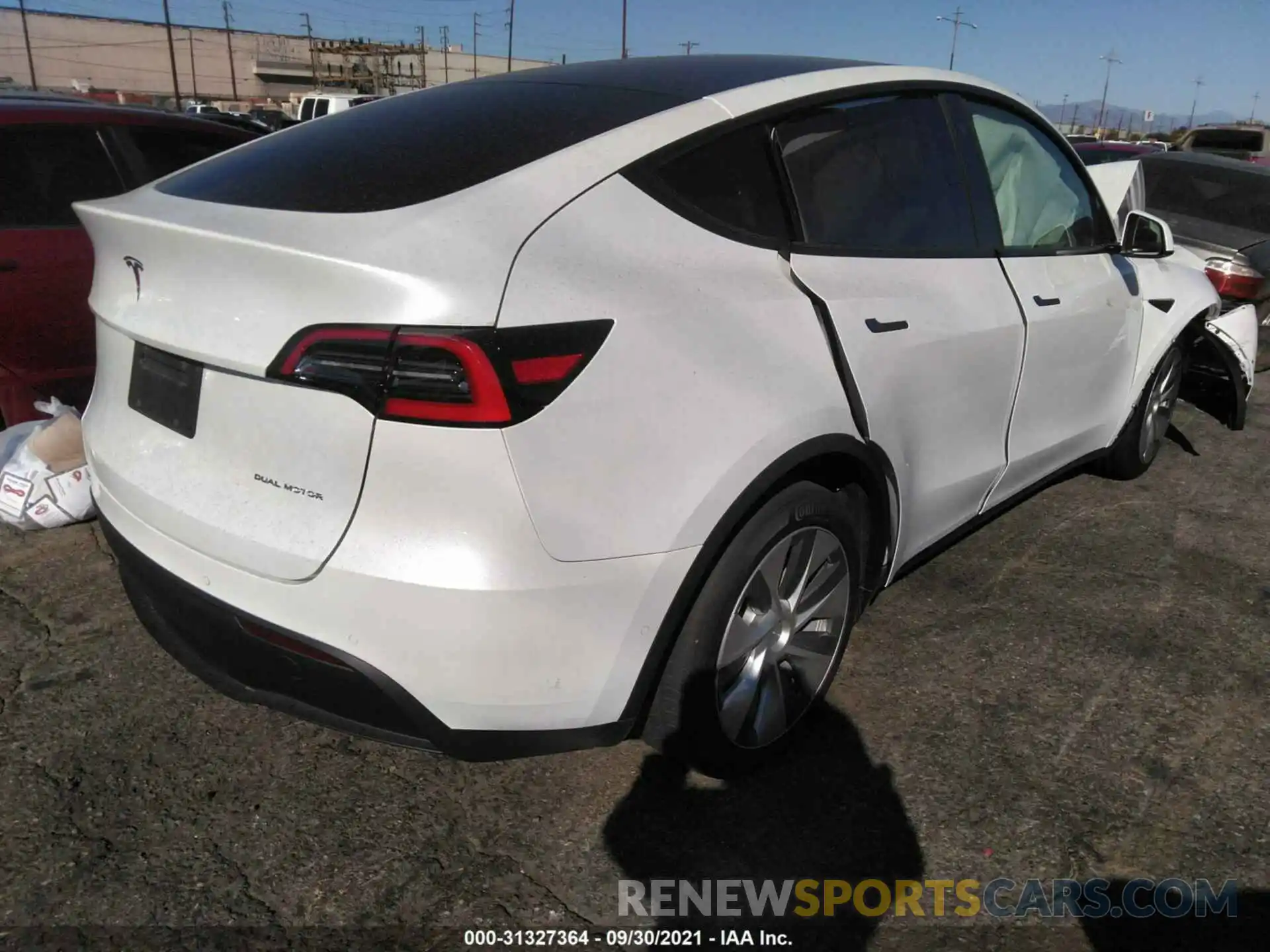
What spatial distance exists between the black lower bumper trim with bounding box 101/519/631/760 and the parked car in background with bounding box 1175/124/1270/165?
720 inches

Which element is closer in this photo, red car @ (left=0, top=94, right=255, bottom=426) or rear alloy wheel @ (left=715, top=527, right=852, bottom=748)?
rear alloy wheel @ (left=715, top=527, right=852, bottom=748)

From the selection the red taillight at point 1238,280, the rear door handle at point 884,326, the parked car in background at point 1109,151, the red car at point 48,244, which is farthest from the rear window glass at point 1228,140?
the red car at point 48,244

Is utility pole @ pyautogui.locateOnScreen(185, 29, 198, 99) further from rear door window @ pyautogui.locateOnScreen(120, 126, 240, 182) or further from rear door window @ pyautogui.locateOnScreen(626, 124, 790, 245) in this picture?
rear door window @ pyautogui.locateOnScreen(626, 124, 790, 245)

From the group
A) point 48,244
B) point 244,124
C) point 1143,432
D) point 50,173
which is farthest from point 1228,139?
point 48,244

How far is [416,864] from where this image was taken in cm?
215

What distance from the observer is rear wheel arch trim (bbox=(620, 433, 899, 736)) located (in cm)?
197

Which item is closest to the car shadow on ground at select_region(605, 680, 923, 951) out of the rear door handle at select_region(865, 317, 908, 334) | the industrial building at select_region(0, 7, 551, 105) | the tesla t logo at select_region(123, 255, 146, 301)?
the rear door handle at select_region(865, 317, 908, 334)

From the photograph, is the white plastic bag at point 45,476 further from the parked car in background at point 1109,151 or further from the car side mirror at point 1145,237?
the parked car in background at point 1109,151

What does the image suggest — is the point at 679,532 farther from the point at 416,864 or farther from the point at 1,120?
the point at 1,120

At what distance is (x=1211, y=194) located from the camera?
7145 mm

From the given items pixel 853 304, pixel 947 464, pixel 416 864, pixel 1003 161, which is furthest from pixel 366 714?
pixel 1003 161

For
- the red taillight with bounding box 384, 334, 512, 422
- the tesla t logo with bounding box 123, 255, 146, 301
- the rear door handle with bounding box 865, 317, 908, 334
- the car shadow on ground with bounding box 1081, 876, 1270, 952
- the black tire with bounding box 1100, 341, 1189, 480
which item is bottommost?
the car shadow on ground with bounding box 1081, 876, 1270, 952

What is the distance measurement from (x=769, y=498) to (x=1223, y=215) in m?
6.41

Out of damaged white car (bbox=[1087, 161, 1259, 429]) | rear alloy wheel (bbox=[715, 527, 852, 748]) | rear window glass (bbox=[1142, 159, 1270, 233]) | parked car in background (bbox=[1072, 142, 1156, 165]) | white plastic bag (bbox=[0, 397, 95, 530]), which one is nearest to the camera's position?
rear alloy wheel (bbox=[715, 527, 852, 748])
